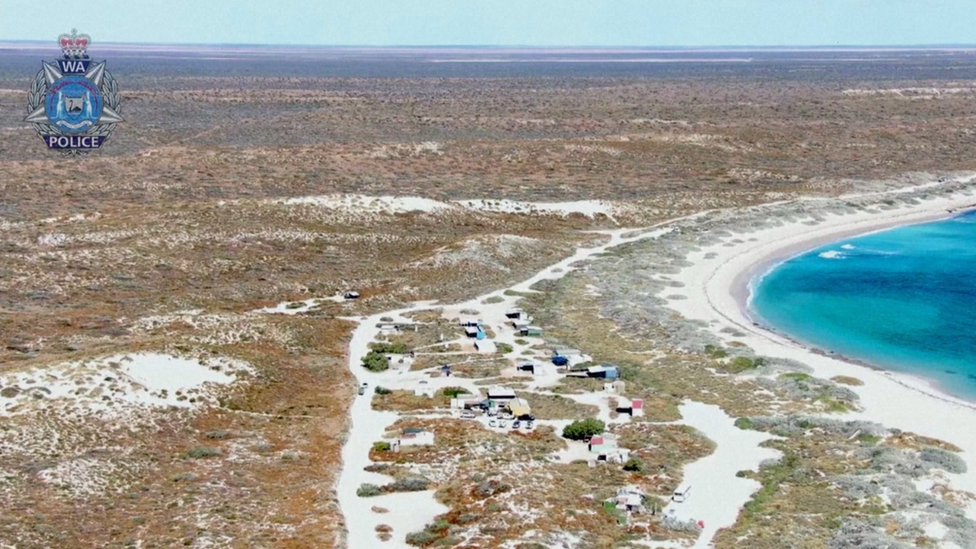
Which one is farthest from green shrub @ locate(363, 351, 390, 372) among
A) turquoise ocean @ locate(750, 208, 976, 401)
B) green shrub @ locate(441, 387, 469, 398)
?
turquoise ocean @ locate(750, 208, 976, 401)

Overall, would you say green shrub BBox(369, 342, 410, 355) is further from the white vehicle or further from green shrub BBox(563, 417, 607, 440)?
the white vehicle

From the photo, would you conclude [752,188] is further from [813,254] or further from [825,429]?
[825,429]

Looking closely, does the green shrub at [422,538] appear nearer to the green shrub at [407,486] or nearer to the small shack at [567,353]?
the green shrub at [407,486]

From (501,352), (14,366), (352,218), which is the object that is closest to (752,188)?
(352,218)

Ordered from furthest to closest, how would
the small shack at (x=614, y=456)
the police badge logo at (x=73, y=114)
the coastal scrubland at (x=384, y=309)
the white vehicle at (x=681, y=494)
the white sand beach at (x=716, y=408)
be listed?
the police badge logo at (x=73, y=114)
the small shack at (x=614, y=456)
the white vehicle at (x=681, y=494)
the white sand beach at (x=716, y=408)
the coastal scrubland at (x=384, y=309)

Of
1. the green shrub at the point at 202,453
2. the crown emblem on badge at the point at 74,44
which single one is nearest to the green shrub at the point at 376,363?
the green shrub at the point at 202,453

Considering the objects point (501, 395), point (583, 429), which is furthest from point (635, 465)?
point (501, 395)

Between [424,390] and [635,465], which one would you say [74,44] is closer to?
[424,390]
